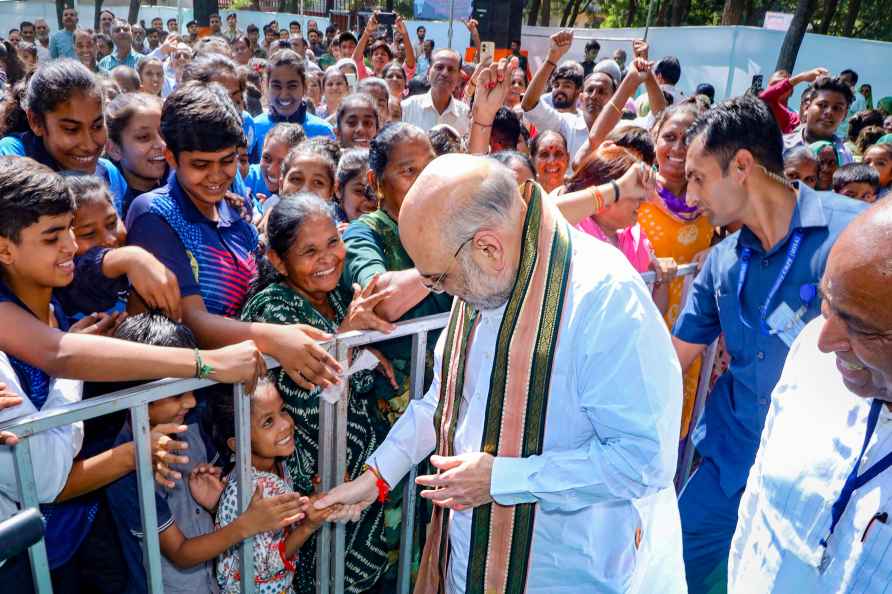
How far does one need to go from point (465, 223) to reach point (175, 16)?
24814mm

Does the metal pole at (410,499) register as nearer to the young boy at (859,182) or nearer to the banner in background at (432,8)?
the young boy at (859,182)

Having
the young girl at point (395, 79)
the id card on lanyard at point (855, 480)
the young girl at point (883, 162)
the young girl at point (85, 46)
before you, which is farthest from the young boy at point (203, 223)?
the young girl at point (85, 46)

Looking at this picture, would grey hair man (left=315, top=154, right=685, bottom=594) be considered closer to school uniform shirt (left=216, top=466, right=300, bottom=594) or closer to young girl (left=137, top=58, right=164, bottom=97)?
school uniform shirt (left=216, top=466, right=300, bottom=594)

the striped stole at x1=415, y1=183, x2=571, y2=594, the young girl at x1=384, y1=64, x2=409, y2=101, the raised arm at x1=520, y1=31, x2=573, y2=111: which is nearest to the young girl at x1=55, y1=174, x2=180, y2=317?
the striped stole at x1=415, y1=183, x2=571, y2=594

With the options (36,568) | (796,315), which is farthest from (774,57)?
(36,568)

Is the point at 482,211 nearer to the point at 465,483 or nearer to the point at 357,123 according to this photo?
the point at 465,483

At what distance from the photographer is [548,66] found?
597cm

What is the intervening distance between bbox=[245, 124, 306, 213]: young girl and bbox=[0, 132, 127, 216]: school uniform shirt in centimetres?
96

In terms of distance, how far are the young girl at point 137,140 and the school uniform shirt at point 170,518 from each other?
4.72ft

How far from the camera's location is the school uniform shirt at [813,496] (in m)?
1.49

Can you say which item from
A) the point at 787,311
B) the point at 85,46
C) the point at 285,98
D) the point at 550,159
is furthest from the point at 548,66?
the point at 85,46

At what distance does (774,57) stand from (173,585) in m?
16.2

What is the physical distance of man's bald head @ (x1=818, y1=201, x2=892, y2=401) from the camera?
131cm

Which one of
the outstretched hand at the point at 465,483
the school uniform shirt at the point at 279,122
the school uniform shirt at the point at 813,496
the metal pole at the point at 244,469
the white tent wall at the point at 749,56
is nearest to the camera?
the school uniform shirt at the point at 813,496
